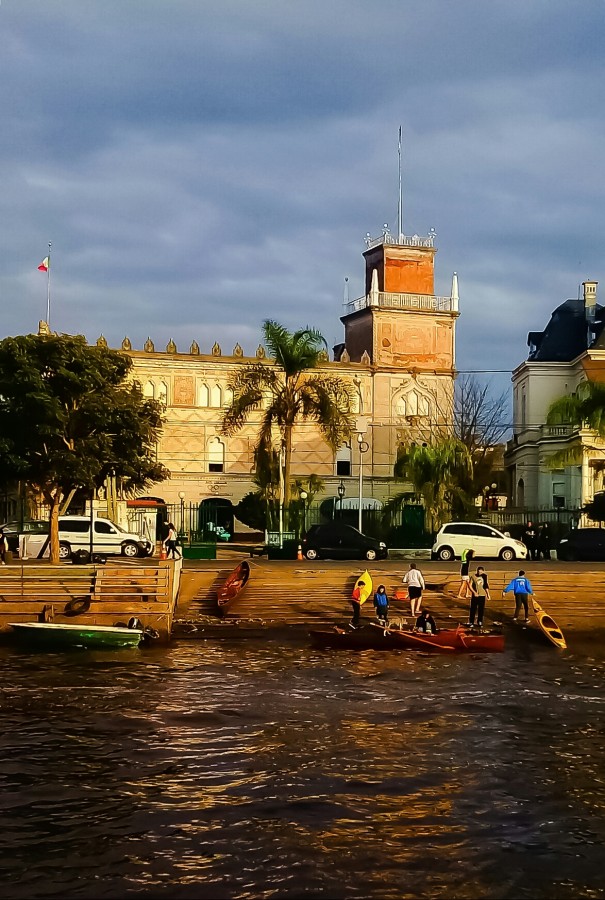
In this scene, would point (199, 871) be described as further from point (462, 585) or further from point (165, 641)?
point (462, 585)

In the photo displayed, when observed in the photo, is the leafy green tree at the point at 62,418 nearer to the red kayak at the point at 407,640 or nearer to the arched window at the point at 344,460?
the red kayak at the point at 407,640

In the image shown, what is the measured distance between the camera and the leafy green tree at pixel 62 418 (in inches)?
1353

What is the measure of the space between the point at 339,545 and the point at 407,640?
47.8ft

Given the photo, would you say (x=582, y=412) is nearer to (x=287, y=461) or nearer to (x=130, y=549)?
(x=287, y=461)

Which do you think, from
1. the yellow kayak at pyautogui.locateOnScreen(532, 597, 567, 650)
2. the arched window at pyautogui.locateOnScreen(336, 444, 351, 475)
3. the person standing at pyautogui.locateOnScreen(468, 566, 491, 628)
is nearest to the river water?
the yellow kayak at pyautogui.locateOnScreen(532, 597, 567, 650)

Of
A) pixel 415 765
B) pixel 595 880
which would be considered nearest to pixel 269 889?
pixel 595 880

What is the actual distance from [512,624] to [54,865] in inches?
831

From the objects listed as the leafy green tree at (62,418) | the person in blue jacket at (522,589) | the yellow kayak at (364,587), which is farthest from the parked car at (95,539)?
the person in blue jacket at (522,589)

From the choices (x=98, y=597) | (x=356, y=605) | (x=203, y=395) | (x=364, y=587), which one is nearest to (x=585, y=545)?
(x=364, y=587)

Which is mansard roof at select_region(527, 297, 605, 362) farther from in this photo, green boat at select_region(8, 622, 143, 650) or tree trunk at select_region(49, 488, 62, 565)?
green boat at select_region(8, 622, 143, 650)

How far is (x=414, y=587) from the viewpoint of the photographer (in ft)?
95.2

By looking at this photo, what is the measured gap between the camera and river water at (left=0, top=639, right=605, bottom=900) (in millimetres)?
11234

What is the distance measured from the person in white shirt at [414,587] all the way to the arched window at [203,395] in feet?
119

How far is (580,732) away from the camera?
17.8 meters
